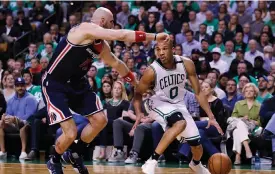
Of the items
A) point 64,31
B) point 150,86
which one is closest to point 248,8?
point 64,31

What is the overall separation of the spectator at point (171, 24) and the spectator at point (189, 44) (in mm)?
1051

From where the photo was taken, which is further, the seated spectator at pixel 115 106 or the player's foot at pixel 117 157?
the seated spectator at pixel 115 106

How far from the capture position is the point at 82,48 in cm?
1012

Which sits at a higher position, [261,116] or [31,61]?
[31,61]

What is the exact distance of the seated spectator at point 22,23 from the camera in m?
21.6

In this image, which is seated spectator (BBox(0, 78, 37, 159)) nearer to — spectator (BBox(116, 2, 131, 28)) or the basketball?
spectator (BBox(116, 2, 131, 28))

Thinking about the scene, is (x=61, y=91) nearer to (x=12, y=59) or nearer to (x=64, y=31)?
(x=12, y=59)

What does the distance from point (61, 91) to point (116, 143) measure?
4690mm

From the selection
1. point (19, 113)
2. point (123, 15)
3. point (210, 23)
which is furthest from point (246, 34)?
point (19, 113)

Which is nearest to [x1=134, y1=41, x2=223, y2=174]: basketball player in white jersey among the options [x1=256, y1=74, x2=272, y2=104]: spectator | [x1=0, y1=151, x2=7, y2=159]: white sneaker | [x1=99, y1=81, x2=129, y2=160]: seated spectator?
[x1=99, y1=81, x2=129, y2=160]: seated spectator

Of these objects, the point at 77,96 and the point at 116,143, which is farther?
the point at 116,143

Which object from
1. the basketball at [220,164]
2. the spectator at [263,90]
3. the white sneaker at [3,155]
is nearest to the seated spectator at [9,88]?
the white sneaker at [3,155]

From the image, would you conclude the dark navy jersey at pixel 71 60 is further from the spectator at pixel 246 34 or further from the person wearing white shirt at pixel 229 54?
the spectator at pixel 246 34

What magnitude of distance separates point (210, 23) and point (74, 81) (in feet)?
31.3
